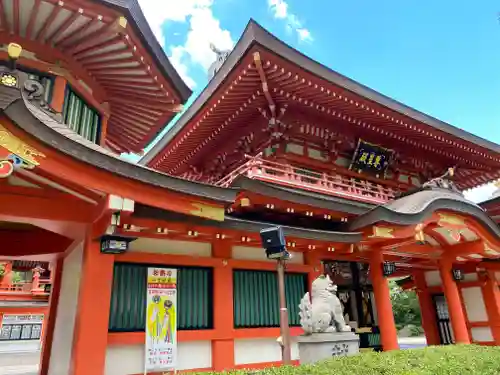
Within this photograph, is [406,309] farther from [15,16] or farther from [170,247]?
[15,16]

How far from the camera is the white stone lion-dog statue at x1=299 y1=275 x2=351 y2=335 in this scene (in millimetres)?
6523

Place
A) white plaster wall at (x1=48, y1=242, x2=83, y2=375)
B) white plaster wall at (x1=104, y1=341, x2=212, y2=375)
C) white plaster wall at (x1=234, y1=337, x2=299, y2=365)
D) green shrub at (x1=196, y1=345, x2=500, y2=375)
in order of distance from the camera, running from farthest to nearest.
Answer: white plaster wall at (x1=234, y1=337, x2=299, y2=365), white plaster wall at (x1=48, y1=242, x2=83, y2=375), white plaster wall at (x1=104, y1=341, x2=212, y2=375), green shrub at (x1=196, y1=345, x2=500, y2=375)

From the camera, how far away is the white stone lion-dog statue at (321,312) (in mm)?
6523

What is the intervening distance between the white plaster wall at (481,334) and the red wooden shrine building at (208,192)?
4 cm

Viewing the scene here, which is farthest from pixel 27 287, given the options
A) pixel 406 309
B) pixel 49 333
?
pixel 406 309

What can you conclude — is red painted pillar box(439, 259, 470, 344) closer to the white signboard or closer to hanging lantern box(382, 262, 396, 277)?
hanging lantern box(382, 262, 396, 277)

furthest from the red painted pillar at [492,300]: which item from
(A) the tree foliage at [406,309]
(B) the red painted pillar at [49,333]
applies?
(A) the tree foliage at [406,309]

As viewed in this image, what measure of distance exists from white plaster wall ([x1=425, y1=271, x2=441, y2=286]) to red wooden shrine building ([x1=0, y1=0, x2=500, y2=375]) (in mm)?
366

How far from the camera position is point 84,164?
501cm

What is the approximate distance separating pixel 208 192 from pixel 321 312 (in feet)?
9.99

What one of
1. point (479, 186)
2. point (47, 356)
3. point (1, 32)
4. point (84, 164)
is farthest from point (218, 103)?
point (479, 186)

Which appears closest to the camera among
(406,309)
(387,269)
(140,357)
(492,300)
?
(140,357)

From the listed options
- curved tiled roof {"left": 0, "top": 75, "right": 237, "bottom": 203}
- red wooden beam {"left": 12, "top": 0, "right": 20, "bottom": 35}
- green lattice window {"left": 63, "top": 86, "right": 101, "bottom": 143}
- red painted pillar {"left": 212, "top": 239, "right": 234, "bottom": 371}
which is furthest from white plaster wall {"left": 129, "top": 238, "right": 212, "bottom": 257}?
red wooden beam {"left": 12, "top": 0, "right": 20, "bottom": 35}

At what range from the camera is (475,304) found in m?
13.2
